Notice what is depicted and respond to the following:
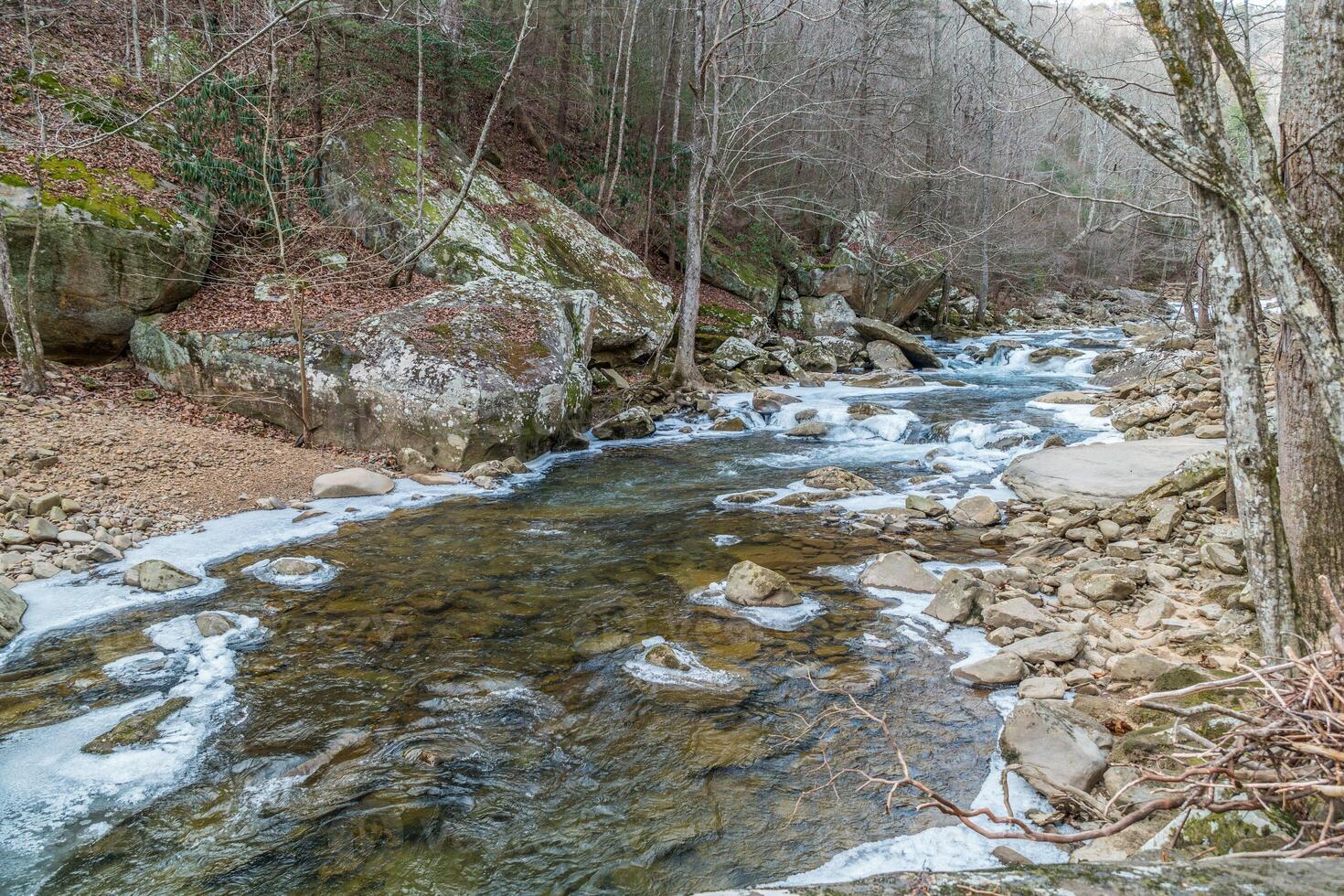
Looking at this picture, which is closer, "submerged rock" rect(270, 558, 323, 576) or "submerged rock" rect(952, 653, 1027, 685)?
"submerged rock" rect(952, 653, 1027, 685)

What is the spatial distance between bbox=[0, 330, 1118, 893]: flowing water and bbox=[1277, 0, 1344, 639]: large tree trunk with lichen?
1809 mm

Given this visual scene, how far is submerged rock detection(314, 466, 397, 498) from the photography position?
8.73m

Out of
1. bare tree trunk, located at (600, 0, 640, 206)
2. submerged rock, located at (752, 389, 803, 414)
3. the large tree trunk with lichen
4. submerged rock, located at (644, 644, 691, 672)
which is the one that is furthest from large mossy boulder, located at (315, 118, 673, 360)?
the large tree trunk with lichen

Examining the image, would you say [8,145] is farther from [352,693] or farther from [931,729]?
[931,729]

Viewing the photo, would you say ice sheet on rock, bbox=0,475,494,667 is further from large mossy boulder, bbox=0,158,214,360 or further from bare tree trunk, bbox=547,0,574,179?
bare tree trunk, bbox=547,0,574,179

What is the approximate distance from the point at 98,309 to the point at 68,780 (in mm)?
9279

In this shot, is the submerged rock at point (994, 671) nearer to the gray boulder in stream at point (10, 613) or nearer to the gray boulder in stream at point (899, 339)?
the gray boulder in stream at point (10, 613)

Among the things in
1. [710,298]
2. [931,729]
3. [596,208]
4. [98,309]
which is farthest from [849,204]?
[931,729]

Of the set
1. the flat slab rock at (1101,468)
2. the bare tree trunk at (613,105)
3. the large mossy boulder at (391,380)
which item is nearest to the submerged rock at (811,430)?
the flat slab rock at (1101,468)

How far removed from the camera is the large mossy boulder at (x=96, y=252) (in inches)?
395

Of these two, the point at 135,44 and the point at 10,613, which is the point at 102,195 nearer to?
the point at 135,44

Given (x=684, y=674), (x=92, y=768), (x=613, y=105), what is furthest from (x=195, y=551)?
(x=613, y=105)

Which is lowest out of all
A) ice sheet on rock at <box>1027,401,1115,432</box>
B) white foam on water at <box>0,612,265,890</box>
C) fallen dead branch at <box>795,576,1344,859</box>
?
white foam on water at <box>0,612,265,890</box>

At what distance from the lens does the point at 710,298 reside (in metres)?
21.0
